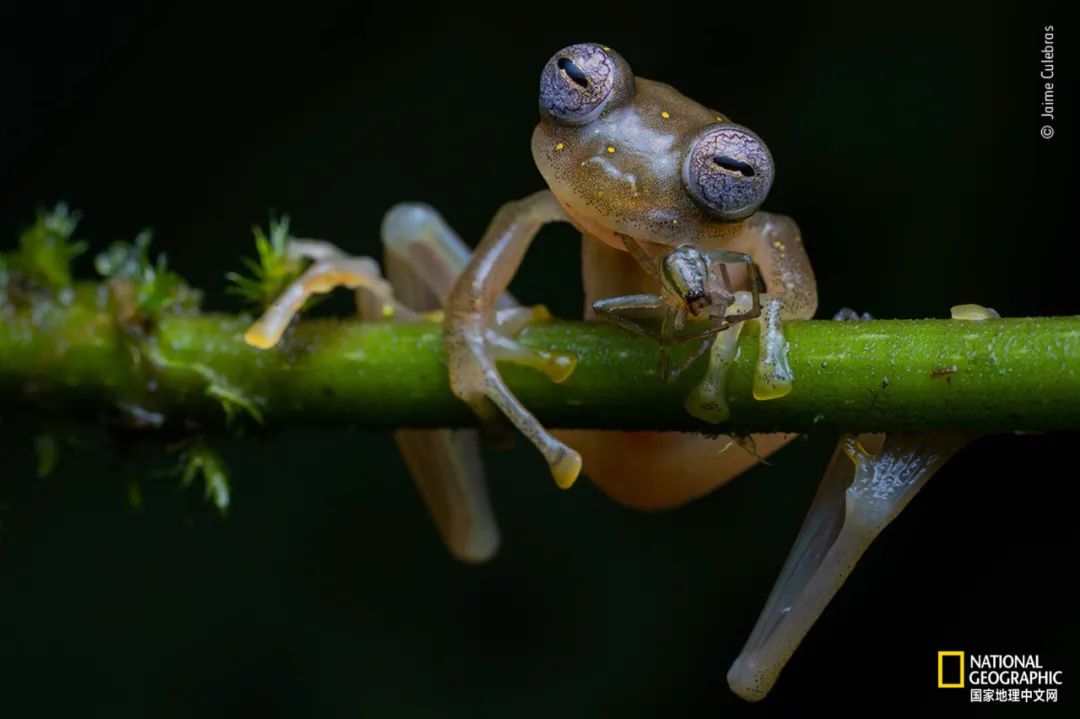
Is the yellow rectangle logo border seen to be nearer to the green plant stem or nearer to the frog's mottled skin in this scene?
the frog's mottled skin

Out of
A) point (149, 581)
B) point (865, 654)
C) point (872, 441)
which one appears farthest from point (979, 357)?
point (149, 581)

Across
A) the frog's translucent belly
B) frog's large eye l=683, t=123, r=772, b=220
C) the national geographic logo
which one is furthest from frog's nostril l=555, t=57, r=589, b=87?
the national geographic logo

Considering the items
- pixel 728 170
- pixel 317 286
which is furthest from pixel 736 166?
pixel 317 286

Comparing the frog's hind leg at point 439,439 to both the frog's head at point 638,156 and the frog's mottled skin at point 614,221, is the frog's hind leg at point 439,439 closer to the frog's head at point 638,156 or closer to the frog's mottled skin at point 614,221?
the frog's mottled skin at point 614,221

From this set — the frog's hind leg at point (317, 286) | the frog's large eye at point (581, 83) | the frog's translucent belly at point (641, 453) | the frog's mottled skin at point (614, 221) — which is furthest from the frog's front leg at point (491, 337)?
the frog's hind leg at point (317, 286)

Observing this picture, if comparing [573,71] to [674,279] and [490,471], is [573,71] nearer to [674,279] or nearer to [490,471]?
[674,279]

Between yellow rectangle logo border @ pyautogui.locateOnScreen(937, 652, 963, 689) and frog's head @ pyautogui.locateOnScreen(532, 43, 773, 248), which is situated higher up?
frog's head @ pyautogui.locateOnScreen(532, 43, 773, 248)

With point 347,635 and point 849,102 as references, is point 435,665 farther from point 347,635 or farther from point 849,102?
point 849,102
